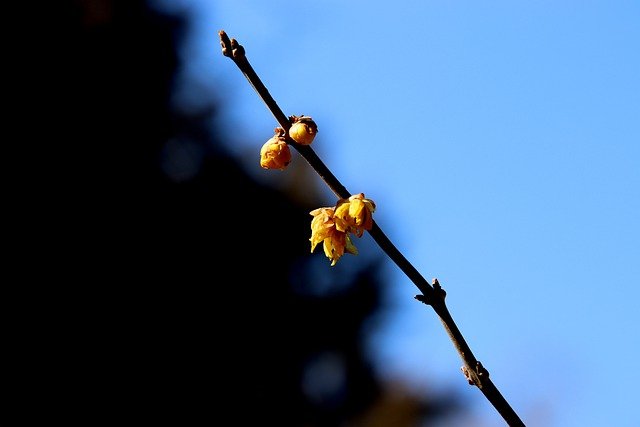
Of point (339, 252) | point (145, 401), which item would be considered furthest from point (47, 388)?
point (339, 252)

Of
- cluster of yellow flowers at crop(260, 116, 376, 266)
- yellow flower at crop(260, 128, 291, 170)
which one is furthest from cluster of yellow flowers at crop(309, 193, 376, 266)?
yellow flower at crop(260, 128, 291, 170)

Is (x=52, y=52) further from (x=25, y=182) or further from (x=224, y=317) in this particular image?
(x=224, y=317)

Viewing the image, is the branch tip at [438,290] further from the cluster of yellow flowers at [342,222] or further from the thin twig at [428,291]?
the cluster of yellow flowers at [342,222]

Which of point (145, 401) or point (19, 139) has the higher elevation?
point (19, 139)

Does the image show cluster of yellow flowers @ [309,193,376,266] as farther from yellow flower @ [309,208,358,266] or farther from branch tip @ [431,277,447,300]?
branch tip @ [431,277,447,300]

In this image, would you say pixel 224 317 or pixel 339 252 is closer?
pixel 339 252

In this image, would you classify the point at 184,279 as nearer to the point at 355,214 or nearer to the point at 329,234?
the point at 329,234

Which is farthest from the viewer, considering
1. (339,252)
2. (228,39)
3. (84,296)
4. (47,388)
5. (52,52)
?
(52,52)
